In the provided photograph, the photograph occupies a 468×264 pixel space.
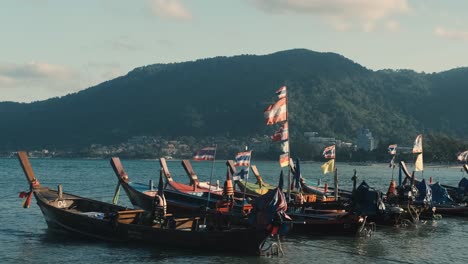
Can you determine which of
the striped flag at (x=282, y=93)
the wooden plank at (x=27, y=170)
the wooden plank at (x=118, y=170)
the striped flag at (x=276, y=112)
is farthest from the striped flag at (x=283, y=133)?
the wooden plank at (x=27, y=170)

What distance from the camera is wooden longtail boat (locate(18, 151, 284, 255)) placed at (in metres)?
33.6

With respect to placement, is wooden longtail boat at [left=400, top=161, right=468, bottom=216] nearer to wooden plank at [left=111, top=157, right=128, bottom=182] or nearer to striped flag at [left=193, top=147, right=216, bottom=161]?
striped flag at [left=193, top=147, right=216, bottom=161]

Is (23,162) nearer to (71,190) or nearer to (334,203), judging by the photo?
(334,203)

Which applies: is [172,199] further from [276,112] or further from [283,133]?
[276,112]

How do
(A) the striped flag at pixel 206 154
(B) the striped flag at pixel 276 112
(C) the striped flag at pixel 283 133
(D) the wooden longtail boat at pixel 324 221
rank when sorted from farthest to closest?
(D) the wooden longtail boat at pixel 324 221 → (A) the striped flag at pixel 206 154 → (C) the striped flag at pixel 283 133 → (B) the striped flag at pixel 276 112

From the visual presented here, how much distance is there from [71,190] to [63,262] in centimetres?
5617

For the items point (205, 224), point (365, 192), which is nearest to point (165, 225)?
point (205, 224)

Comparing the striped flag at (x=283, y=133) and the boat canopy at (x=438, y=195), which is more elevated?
the striped flag at (x=283, y=133)

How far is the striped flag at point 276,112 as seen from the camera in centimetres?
3703

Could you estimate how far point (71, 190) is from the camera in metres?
88.2

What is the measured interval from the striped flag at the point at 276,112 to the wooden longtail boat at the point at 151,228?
6.34m

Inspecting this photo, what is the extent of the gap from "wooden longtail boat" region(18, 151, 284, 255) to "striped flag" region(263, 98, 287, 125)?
634cm

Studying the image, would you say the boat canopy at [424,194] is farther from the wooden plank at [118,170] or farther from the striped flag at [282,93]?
the wooden plank at [118,170]

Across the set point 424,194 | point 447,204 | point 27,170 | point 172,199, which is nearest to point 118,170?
point 172,199
